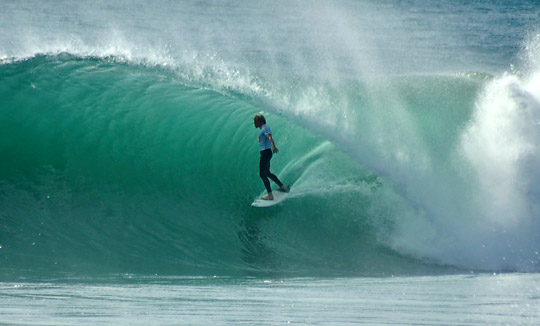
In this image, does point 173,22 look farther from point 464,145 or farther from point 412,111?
point 464,145

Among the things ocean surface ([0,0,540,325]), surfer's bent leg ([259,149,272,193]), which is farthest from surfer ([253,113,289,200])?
ocean surface ([0,0,540,325])

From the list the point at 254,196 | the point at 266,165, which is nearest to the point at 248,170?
the point at 254,196

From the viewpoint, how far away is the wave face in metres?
6.96

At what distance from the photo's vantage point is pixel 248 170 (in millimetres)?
8969

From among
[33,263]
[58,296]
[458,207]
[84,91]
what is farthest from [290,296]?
[84,91]

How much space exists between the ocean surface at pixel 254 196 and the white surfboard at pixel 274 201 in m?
0.08

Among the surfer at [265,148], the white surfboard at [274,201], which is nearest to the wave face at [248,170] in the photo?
the white surfboard at [274,201]

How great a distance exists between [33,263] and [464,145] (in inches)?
229

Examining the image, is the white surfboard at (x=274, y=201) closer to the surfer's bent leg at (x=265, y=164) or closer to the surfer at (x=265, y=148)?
the surfer at (x=265, y=148)

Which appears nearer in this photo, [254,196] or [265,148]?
[265,148]

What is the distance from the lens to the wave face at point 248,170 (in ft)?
22.8

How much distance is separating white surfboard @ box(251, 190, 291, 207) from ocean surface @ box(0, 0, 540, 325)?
0.08 meters

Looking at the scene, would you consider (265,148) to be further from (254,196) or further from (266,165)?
(254,196)

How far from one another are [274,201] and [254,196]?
51cm
